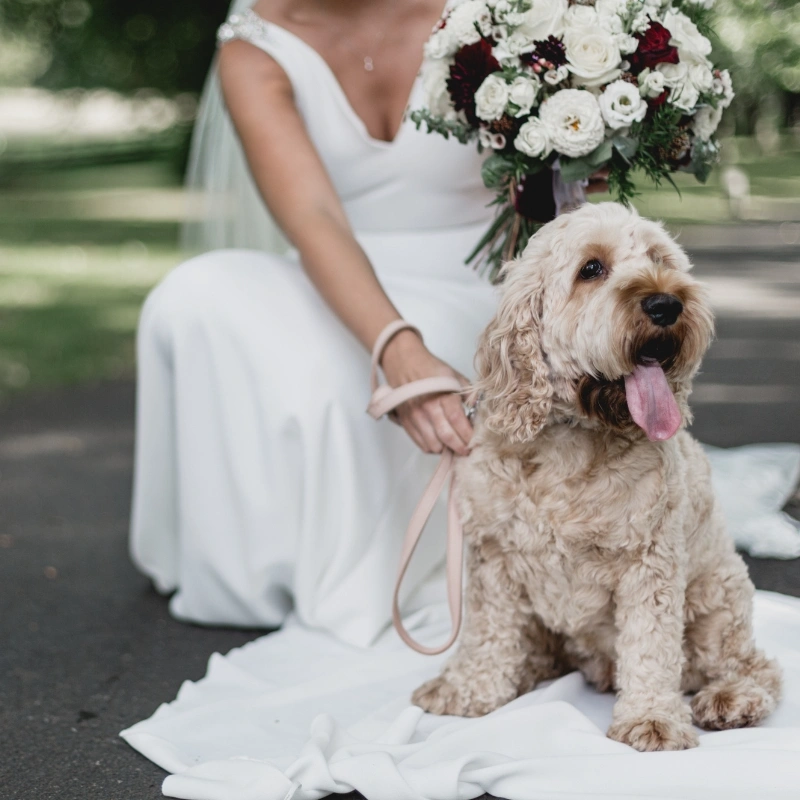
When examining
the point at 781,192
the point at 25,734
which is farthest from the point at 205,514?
the point at 781,192

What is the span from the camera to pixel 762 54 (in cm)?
680

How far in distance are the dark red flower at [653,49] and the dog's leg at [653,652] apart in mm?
1387

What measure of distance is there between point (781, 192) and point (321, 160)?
10.8 meters

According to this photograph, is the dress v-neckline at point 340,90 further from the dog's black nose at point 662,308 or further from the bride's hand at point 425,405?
the dog's black nose at point 662,308

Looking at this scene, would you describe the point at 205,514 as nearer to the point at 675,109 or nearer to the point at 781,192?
the point at 675,109

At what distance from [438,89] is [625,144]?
24.3 inches

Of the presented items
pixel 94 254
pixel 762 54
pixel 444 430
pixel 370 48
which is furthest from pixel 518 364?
pixel 94 254

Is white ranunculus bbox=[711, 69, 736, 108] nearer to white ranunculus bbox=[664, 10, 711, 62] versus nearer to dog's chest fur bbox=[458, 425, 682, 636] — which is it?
white ranunculus bbox=[664, 10, 711, 62]

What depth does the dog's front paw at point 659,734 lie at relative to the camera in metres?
2.79

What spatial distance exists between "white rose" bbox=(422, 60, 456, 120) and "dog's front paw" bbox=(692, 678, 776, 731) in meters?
1.85

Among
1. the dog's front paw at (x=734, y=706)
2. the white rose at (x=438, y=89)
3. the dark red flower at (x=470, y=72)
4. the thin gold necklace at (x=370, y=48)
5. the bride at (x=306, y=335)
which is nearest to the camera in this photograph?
the dog's front paw at (x=734, y=706)

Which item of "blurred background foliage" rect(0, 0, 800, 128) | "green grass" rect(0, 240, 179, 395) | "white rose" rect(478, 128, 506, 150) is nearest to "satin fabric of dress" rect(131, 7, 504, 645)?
"white rose" rect(478, 128, 506, 150)

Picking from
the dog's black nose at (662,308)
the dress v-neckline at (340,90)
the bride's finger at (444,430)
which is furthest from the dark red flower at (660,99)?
the dress v-neckline at (340,90)

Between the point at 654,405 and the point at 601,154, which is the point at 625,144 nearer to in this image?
the point at 601,154
